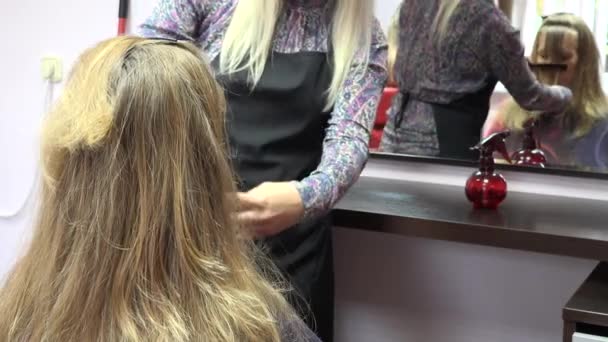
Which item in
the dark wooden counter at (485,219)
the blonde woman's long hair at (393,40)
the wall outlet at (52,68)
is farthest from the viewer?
the wall outlet at (52,68)

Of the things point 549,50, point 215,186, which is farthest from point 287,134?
point 549,50

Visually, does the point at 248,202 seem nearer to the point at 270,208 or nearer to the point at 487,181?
the point at 270,208

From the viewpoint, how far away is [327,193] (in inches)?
48.2

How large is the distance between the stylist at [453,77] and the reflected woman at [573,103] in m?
0.03

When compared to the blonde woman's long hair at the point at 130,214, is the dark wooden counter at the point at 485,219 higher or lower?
lower

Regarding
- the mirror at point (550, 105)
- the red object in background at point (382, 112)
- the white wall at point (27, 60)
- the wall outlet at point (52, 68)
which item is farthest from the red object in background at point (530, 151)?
the wall outlet at point (52, 68)

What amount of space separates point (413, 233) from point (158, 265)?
2.61ft

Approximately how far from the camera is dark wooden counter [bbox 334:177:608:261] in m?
1.43

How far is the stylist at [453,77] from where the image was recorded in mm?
1771

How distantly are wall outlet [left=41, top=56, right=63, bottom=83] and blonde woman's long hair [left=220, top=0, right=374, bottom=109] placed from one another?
1156 millimetres

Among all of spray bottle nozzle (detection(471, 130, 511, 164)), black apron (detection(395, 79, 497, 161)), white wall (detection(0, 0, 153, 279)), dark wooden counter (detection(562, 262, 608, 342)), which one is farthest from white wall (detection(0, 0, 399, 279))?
dark wooden counter (detection(562, 262, 608, 342))

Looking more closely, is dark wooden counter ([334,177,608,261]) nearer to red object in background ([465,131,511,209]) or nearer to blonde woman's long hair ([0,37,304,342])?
red object in background ([465,131,511,209])

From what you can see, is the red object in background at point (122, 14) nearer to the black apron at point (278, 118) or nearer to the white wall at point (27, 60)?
the white wall at point (27, 60)

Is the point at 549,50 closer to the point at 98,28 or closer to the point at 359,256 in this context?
the point at 359,256
